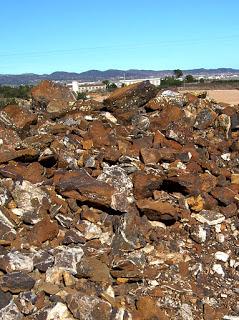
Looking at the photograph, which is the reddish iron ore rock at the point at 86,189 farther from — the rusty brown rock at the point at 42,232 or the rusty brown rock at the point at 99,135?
the rusty brown rock at the point at 99,135

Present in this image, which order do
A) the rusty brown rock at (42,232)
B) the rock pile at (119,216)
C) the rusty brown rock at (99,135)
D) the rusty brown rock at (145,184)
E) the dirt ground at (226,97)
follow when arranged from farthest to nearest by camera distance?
the dirt ground at (226,97) < the rusty brown rock at (99,135) < the rusty brown rock at (145,184) < the rusty brown rock at (42,232) < the rock pile at (119,216)

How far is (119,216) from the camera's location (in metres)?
6.34

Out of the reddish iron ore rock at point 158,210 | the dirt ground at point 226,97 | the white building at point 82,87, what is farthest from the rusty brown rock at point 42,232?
the dirt ground at point 226,97

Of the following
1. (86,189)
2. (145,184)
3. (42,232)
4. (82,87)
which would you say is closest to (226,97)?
(82,87)

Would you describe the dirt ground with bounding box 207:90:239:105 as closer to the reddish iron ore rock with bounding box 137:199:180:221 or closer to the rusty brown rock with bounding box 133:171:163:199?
the rusty brown rock with bounding box 133:171:163:199

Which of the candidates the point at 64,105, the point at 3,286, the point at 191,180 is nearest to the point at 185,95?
the point at 64,105

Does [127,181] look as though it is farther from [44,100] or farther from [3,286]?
[44,100]

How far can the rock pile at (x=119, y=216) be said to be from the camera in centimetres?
531

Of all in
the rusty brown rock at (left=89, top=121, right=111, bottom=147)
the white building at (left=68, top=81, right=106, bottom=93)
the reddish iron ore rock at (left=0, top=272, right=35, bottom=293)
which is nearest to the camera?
the reddish iron ore rock at (left=0, top=272, right=35, bottom=293)

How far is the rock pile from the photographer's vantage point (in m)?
5.31

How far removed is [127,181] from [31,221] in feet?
5.33

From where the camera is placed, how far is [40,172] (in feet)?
23.0

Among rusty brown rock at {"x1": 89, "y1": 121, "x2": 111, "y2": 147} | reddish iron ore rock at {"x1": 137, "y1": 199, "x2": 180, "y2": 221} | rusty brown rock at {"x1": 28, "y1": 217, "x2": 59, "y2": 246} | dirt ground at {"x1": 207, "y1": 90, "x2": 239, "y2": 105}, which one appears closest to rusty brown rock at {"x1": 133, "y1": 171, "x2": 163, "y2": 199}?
reddish iron ore rock at {"x1": 137, "y1": 199, "x2": 180, "y2": 221}

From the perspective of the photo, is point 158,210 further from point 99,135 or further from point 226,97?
point 226,97
